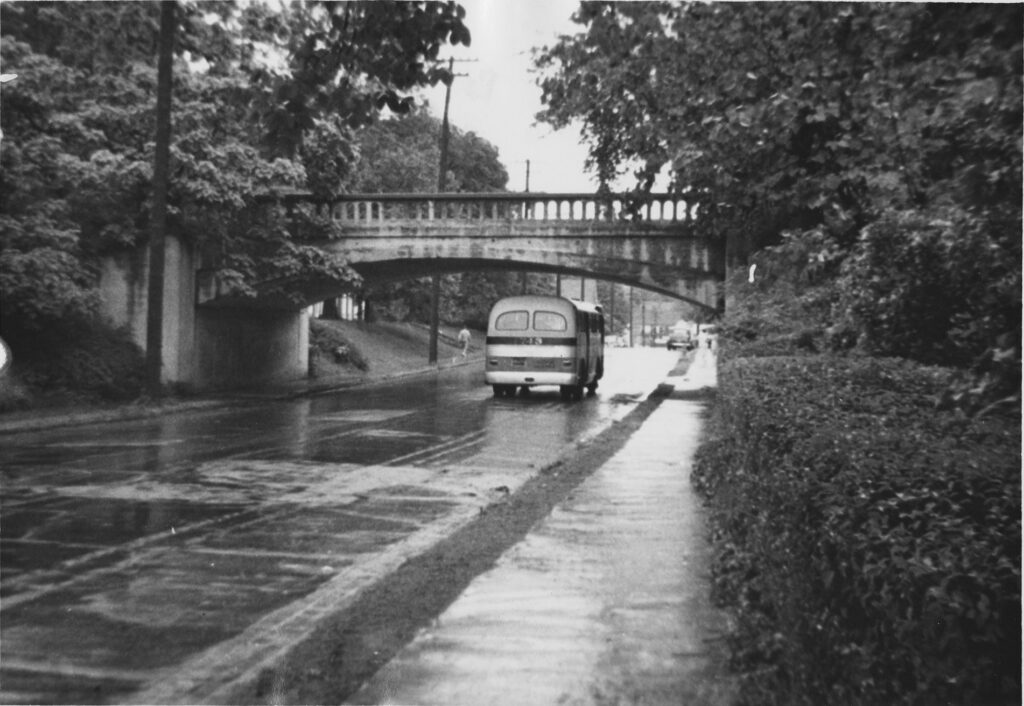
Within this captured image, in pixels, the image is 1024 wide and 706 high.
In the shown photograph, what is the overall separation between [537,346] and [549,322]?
2.77 ft

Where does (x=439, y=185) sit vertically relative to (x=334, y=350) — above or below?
above

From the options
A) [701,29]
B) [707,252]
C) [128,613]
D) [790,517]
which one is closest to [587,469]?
[701,29]

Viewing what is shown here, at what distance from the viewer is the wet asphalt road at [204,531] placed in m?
5.54

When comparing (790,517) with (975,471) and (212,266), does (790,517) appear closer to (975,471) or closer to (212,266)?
(975,471)

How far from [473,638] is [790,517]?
218 centimetres

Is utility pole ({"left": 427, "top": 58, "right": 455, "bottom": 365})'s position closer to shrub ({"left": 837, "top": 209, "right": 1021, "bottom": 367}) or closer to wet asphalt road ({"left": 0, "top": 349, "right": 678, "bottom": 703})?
wet asphalt road ({"left": 0, "top": 349, "right": 678, "bottom": 703})

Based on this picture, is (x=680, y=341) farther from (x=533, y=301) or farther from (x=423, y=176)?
(x=533, y=301)

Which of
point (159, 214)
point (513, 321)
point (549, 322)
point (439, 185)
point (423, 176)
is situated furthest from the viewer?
point (423, 176)

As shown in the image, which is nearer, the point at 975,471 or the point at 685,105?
the point at 975,471

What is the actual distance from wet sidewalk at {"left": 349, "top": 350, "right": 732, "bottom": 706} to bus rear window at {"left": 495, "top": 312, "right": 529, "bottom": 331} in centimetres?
1902

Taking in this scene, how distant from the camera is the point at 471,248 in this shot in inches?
1148

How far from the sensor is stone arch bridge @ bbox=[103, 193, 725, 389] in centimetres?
2800

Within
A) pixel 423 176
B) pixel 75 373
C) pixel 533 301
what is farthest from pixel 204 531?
pixel 423 176

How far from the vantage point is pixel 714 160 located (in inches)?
480
